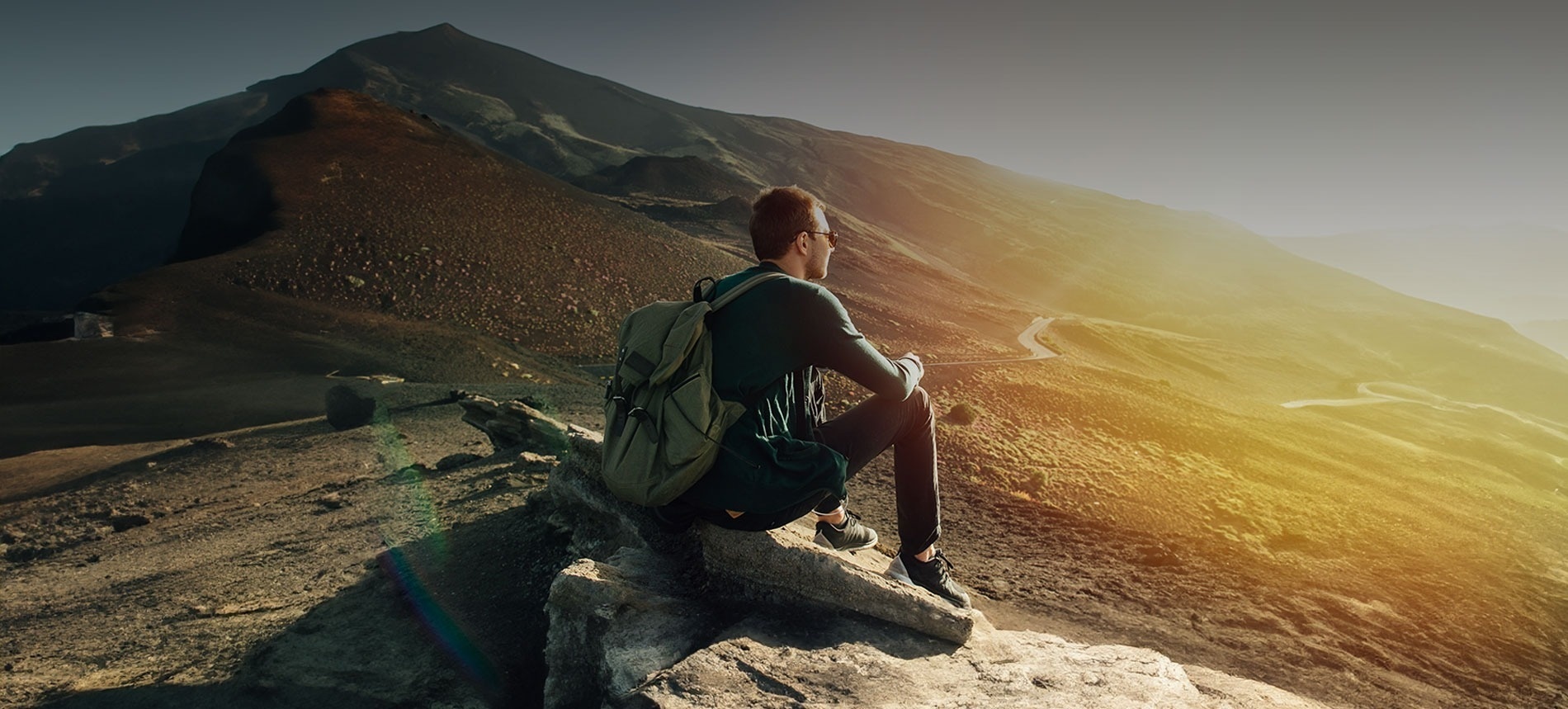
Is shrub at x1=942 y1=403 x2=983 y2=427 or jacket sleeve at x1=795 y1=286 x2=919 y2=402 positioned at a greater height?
jacket sleeve at x1=795 y1=286 x2=919 y2=402

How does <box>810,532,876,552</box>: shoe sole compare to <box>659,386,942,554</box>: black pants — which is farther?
<box>810,532,876,552</box>: shoe sole

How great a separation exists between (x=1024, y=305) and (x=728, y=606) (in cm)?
6377

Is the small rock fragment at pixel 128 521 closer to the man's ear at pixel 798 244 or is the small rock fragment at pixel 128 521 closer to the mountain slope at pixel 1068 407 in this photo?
the mountain slope at pixel 1068 407

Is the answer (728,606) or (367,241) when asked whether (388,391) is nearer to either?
(728,606)

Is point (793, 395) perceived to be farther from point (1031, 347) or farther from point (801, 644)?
point (1031, 347)

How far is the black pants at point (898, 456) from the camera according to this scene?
322cm

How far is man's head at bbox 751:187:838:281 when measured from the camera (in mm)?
3051

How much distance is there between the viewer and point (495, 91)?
342 ft

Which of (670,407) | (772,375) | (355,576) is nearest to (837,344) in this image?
(772,375)

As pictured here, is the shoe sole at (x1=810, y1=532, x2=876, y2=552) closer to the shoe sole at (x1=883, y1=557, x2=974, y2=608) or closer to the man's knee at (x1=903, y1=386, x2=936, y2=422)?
the shoe sole at (x1=883, y1=557, x2=974, y2=608)

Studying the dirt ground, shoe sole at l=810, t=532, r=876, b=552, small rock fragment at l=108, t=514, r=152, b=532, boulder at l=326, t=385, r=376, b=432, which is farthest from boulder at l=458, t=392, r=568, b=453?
shoe sole at l=810, t=532, r=876, b=552

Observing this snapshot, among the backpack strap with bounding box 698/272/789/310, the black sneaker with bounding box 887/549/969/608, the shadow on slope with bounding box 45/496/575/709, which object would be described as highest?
the backpack strap with bounding box 698/272/789/310

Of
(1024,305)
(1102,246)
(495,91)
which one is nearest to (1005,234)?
(1102,246)

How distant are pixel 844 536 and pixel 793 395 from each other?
105 cm
